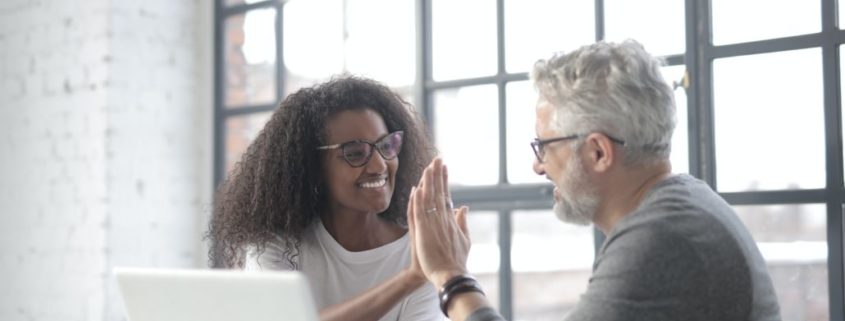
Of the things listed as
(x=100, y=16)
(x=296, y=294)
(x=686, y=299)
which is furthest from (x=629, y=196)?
(x=100, y=16)

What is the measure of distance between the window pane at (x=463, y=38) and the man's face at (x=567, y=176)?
1.70m

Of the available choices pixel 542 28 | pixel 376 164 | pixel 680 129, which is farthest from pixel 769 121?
pixel 376 164

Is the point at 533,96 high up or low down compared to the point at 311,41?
down

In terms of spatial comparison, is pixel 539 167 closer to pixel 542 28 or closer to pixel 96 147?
pixel 542 28

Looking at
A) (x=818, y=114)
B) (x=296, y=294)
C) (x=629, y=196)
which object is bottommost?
(x=296, y=294)

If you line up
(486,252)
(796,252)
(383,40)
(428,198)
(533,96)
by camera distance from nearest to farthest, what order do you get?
1. (428,198)
2. (533,96)
3. (796,252)
4. (486,252)
5. (383,40)

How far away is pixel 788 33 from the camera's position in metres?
2.81

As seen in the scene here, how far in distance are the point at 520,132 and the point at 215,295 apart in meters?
2.05

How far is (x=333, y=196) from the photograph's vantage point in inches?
90.6

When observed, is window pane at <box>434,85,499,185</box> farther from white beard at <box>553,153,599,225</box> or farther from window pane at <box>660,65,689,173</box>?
white beard at <box>553,153,599,225</box>

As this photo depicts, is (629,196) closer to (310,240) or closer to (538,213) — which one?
(310,240)

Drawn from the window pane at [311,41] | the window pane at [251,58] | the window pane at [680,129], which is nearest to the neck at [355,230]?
the window pane at [680,129]

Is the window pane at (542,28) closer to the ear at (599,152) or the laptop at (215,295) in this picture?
the ear at (599,152)

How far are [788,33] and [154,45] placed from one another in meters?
2.42
